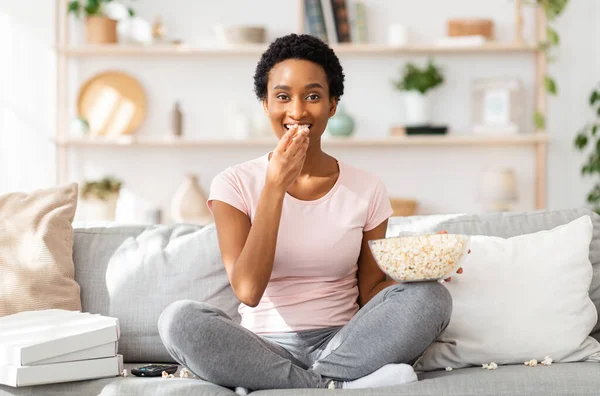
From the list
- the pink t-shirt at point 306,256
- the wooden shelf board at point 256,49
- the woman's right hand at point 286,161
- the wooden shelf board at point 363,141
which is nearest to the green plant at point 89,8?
the wooden shelf board at point 256,49

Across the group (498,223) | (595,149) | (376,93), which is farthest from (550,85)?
(498,223)

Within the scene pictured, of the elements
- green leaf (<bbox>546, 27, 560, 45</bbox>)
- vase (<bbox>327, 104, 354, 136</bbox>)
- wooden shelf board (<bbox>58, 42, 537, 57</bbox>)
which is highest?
green leaf (<bbox>546, 27, 560, 45</bbox>)

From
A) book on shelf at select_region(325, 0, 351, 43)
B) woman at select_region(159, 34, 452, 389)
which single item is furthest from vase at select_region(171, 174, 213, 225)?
woman at select_region(159, 34, 452, 389)

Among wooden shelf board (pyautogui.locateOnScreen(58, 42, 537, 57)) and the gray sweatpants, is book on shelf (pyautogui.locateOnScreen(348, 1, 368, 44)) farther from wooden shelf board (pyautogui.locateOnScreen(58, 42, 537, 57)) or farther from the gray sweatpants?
the gray sweatpants

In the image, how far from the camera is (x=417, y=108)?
4.48 metres

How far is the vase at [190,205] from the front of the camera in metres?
4.39

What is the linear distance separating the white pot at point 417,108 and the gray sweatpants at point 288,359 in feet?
9.07

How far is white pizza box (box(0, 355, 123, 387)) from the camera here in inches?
67.0

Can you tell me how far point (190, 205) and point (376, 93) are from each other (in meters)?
1.23

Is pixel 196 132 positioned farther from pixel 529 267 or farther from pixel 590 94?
pixel 529 267

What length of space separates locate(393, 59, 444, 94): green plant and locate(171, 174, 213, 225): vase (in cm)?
127

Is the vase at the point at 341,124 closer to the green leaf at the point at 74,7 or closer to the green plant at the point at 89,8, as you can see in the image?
the green plant at the point at 89,8

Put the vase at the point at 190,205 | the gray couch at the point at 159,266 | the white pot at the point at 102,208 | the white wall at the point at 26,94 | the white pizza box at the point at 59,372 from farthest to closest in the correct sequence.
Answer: the white wall at the point at 26,94 < the vase at the point at 190,205 < the white pot at the point at 102,208 < the gray couch at the point at 159,266 < the white pizza box at the point at 59,372

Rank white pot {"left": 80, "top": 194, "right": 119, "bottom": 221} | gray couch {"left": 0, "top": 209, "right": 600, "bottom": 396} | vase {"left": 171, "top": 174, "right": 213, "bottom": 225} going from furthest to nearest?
1. vase {"left": 171, "top": 174, "right": 213, "bottom": 225}
2. white pot {"left": 80, "top": 194, "right": 119, "bottom": 221}
3. gray couch {"left": 0, "top": 209, "right": 600, "bottom": 396}
